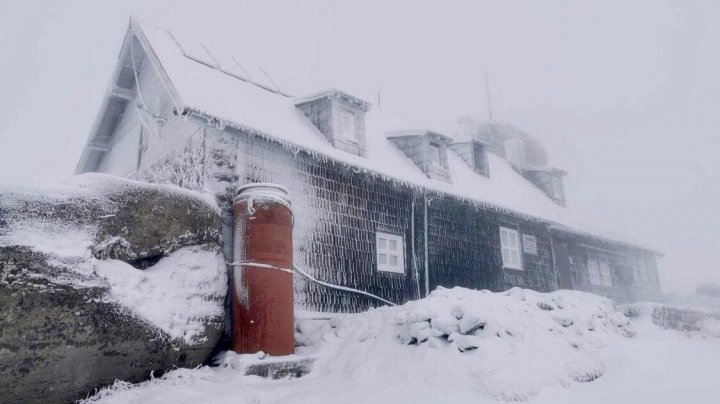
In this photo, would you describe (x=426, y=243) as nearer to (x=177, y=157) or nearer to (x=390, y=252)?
(x=390, y=252)

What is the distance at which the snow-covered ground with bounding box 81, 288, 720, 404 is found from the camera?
601 centimetres

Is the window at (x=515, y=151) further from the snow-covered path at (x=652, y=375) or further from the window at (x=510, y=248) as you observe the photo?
the snow-covered path at (x=652, y=375)

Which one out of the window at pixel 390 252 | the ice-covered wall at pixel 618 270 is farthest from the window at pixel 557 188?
the window at pixel 390 252

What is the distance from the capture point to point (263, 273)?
24.6ft

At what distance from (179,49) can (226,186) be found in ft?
15.6

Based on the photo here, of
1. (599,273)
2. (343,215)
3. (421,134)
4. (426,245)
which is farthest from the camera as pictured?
(599,273)

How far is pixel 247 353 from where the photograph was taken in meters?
7.10

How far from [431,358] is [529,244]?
1102cm

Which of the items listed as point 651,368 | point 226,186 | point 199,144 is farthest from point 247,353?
point 651,368

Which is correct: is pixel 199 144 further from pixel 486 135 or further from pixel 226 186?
pixel 486 135

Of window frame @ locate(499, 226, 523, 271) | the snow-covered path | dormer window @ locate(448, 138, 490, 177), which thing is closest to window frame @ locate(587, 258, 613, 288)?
window frame @ locate(499, 226, 523, 271)

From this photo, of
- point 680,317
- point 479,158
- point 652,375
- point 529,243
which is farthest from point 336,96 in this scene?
point 680,317

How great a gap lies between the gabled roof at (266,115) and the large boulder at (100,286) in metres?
2.68

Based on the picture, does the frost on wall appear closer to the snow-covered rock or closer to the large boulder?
the large boulder
